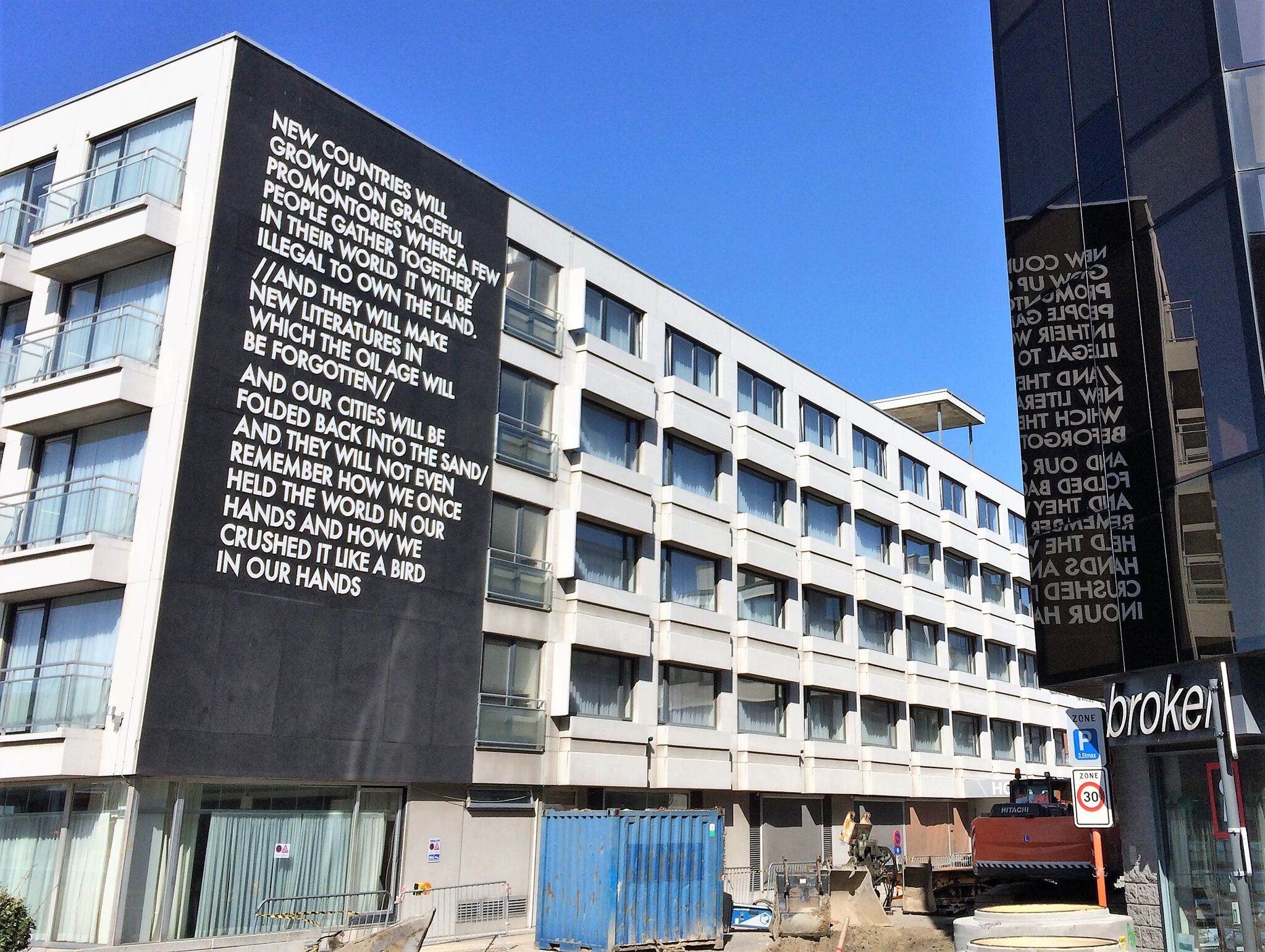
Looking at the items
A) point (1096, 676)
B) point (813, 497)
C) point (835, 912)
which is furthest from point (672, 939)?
point (813, 497)

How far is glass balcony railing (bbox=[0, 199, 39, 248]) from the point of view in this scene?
29.1 meters

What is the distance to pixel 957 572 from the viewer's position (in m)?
54.9

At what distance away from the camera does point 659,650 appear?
35.3 metres

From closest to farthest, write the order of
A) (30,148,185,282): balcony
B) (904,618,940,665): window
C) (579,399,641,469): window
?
(30,148,185,282): balcony, (579,399,641,469): window, (904,618,940,665): window

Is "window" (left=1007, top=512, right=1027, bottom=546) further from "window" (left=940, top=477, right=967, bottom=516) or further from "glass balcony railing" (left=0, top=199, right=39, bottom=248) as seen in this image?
"glass balcony railing" (left=0, top=199, right=39, bottom=248)

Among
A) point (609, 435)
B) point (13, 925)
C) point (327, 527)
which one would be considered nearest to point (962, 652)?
point (609, 435)

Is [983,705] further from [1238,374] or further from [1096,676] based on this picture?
[1238,374]

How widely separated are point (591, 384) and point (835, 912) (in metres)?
15.7

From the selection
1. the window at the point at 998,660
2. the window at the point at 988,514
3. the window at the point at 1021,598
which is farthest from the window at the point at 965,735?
the window at the point at 988,514

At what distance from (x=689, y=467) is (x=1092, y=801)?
23.4 meters

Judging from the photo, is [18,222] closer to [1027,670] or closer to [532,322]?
[532,322]

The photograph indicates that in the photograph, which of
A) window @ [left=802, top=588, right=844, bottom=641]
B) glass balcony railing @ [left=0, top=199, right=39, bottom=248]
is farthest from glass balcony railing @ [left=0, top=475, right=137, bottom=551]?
window @ [left=802, top=588, right=844, bottom=641]

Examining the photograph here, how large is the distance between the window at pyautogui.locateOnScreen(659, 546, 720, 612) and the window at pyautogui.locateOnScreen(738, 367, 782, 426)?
19.2 ft

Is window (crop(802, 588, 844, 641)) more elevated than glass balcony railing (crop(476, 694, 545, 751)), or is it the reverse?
window (crop(802, 588, 844, 641))
